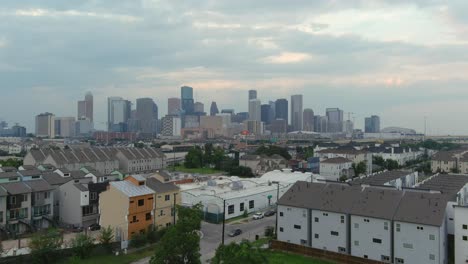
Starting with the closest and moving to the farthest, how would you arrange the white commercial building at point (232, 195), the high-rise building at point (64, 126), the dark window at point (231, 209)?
the white commercial building at point (232, 195)
the dark window at point (231, 209)
the high-rise building at point (64, 126)

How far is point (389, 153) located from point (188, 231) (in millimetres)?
48409

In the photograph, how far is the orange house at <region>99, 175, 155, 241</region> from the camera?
18.8m

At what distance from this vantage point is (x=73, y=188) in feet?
72.7

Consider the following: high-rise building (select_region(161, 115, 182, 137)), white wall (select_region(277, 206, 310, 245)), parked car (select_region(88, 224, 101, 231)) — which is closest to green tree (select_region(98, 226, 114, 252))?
parked car (select_region(88, 224, 101, 231))

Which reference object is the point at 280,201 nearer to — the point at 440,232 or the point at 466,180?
→ the point at 440,232

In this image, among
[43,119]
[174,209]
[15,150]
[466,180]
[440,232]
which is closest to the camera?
[440,232]

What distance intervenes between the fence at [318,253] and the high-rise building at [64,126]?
166 meters

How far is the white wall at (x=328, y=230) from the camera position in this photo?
56.3 ft

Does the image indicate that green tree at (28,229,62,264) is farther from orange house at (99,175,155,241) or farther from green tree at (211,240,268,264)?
green tree at (211,240,268,264)

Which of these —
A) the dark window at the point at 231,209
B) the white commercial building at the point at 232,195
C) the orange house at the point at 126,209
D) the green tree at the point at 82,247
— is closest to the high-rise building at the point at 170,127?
the white commercial building at the point at 232,195

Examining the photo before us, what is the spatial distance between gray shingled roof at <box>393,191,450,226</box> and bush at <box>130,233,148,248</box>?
10640mm

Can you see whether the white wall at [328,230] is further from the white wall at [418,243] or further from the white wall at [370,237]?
the white wall at [418,243]

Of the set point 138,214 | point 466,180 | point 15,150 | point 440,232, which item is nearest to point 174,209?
point 138,214

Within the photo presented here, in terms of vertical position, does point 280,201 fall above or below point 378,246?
above
